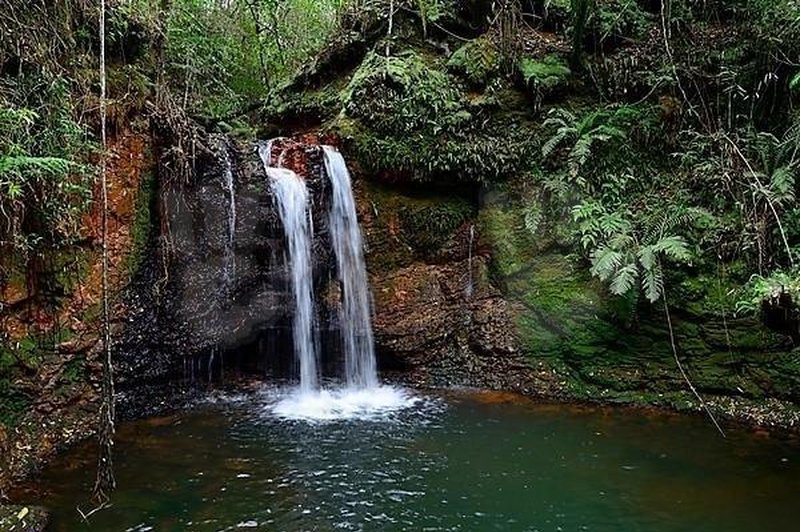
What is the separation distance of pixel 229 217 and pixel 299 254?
0.89m

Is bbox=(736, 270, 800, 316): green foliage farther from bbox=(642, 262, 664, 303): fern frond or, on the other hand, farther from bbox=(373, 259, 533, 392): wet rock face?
bbox=(373, 259, 533, 392): wet rock face

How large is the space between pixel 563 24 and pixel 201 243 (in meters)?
5.81

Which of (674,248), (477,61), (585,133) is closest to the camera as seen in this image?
(674,248)

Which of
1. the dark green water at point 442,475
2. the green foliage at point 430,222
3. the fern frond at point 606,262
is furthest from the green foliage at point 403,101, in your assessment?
the dark green water at point 442,475

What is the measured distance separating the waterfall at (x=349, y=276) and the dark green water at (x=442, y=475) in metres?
1.39

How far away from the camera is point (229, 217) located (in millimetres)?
7047

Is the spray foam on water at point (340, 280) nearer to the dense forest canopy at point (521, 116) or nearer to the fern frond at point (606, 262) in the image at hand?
the dense forest canopy at point (521, 116)

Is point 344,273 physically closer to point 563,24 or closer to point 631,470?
point 631,470

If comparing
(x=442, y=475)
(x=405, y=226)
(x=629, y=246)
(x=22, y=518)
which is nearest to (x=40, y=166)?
(x=22, y=518)

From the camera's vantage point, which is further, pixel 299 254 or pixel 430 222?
pixel 430 222

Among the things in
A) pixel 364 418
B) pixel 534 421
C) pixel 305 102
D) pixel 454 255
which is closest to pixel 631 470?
pixel 534 421

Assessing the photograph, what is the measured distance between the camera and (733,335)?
20.4 feet

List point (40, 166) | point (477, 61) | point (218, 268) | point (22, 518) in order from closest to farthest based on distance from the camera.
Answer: point (22, 518), point (40, 166), point (218, 268), point (477, 61)

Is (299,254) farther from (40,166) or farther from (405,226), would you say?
(40,166)
